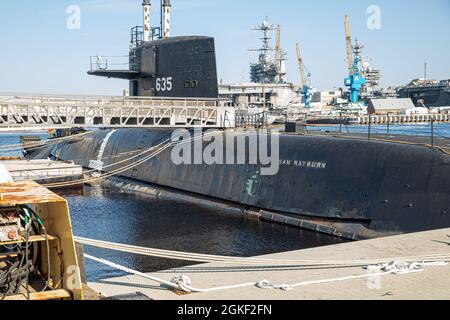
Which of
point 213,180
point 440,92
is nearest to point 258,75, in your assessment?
point 440,92

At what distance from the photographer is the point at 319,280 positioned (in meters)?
8.17

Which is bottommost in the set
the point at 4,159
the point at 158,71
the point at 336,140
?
the point at 4,159

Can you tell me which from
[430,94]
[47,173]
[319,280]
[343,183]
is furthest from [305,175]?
[430,94]

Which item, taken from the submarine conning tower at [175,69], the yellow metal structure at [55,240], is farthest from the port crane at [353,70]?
the yellow metal structure at [55,240]

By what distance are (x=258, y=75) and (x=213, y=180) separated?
10539 cm

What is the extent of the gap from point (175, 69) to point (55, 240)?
21.3 meters

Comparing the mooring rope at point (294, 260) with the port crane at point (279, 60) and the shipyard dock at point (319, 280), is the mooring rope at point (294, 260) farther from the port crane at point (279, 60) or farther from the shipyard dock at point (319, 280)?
the port crane at point (279, 60)

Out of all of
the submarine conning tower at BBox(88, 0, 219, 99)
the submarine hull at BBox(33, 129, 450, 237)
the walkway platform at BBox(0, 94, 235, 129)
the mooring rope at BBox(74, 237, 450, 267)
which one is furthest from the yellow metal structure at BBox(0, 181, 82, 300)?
the submarine conning tower at BBox(88, 0, 219, 99)

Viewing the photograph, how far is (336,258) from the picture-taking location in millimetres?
9719

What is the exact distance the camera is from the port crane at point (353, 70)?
4473 inches

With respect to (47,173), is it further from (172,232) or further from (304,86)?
(304,86)

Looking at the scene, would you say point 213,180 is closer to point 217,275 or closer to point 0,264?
point 217,275

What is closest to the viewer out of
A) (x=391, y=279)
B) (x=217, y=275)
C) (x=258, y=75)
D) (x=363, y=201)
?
(x=391, y=279)

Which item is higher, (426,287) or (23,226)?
(23,226)
